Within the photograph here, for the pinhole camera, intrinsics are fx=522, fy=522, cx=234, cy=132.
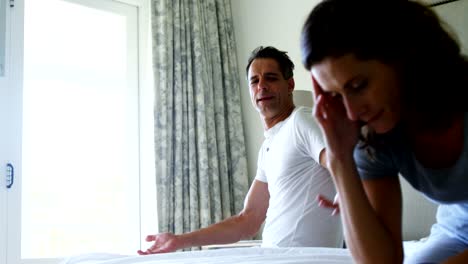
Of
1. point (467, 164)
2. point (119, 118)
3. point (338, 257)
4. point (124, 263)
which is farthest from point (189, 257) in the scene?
point (119, 118)

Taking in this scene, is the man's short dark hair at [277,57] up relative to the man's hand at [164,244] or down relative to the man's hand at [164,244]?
up

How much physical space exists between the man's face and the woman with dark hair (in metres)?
1.21

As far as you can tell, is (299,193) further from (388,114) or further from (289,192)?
(388,114)

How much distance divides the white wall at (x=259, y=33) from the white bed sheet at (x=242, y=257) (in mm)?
1980

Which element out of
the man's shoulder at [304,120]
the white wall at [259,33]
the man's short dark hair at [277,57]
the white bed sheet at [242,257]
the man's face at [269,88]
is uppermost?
the white wall at [259,33]

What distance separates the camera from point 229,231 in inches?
87.4

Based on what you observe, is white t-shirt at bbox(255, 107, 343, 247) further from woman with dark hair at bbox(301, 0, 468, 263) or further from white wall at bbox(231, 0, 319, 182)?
white wall at bbox(231, 0, 319, 182)

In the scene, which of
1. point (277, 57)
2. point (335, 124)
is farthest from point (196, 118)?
point (335, 124)

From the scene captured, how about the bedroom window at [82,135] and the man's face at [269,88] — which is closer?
the man's face at [269,88]

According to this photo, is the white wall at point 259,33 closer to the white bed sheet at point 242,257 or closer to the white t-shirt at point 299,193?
the white t-shirt at point 299,193

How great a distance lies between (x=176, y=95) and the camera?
3.48 meters

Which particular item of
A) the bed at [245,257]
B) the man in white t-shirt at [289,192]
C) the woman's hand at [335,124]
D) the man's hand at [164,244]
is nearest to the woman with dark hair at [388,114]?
the woman's hand at [335,124]

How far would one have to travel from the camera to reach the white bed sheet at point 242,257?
1.37m

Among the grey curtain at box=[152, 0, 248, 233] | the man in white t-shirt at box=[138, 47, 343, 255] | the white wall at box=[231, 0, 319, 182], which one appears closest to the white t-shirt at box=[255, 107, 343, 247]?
the man in white t-shirt at box=[138, 47, 343, 255]
